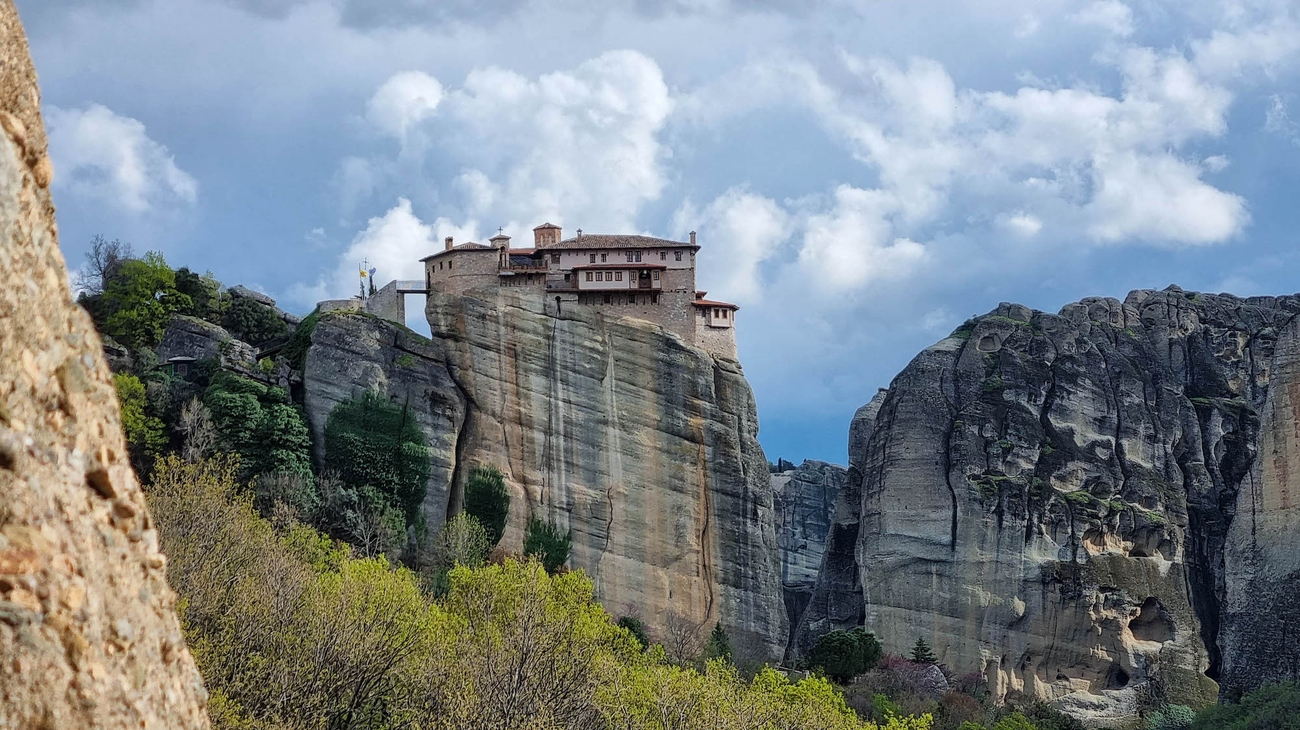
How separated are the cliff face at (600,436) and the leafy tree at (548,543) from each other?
0.50m

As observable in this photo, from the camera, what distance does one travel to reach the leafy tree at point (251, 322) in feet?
227

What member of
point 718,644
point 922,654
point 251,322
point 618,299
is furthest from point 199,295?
point 922,654

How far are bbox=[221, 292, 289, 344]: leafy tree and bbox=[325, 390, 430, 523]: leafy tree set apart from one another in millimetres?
9646

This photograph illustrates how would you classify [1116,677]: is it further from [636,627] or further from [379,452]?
[379,452]

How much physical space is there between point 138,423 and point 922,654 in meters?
40.1

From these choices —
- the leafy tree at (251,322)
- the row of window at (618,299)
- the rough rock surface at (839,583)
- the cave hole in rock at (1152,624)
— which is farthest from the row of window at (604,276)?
the cave hole in rock at (1152,624)

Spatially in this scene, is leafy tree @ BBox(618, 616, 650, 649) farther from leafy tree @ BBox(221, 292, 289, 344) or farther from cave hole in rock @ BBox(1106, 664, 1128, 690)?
cave hole in rock @ BBox(1106, 664, 1128, 690)

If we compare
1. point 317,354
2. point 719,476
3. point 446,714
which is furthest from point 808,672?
point 446,714

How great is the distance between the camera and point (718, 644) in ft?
200

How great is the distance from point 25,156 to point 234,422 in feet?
170

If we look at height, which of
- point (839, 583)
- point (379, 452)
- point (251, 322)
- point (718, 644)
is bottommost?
point (718, 644)

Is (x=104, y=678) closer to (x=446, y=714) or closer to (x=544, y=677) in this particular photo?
(x=446, y=714)

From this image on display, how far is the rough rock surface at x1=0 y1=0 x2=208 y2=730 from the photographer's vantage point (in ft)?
25.3

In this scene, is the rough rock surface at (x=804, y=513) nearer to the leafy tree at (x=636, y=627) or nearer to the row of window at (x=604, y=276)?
the row of window at (x=604, y=276)
